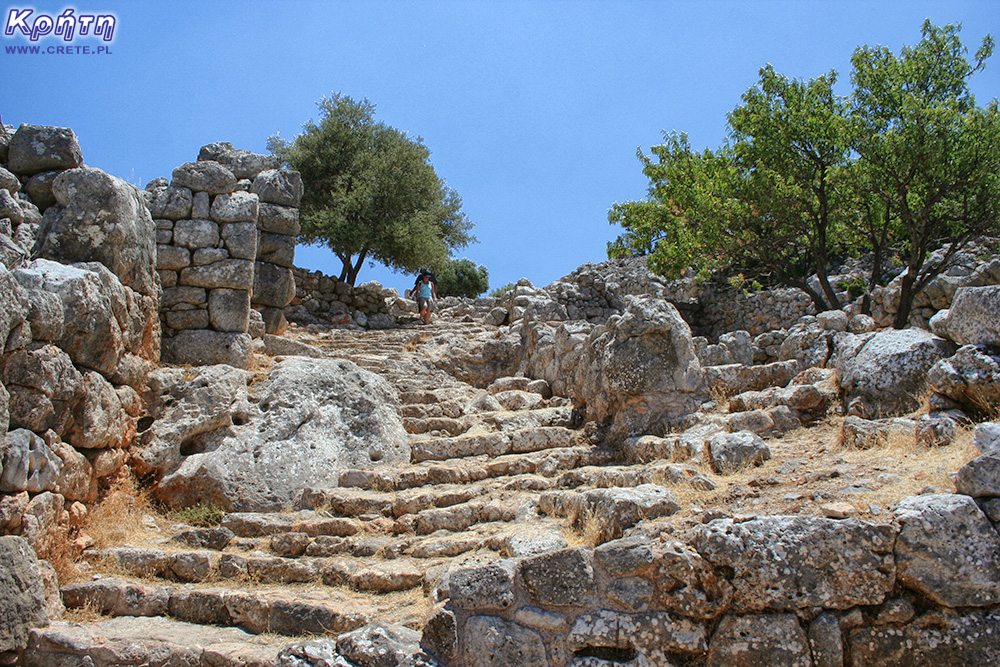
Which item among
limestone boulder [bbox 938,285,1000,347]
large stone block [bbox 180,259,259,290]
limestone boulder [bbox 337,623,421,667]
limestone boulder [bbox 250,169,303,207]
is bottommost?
limestone boulder [bbox 337,623,421,667]

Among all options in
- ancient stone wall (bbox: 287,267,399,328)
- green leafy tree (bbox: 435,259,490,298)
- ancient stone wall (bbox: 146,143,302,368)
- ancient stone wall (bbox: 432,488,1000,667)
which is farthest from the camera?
green leafy tree (bbox: 435,259,490,298)

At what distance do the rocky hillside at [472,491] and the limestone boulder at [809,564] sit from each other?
0.04 feet

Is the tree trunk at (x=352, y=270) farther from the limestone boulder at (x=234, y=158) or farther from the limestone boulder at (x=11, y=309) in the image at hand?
the limestone boulder at (x=11, y=309)

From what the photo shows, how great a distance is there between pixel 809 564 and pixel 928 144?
10323 mm

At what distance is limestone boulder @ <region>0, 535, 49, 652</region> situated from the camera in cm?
493

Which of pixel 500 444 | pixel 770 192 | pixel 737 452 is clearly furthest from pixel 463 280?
pixel 737 452

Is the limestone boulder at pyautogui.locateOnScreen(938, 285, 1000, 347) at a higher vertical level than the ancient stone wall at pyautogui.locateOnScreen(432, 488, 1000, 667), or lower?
higher

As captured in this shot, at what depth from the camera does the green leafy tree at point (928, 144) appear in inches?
469

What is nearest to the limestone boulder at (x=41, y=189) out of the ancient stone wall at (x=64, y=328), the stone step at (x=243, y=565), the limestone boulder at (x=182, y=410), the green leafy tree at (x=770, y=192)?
the ancient stone wall at (x=64, y=328)

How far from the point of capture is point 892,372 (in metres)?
6.29

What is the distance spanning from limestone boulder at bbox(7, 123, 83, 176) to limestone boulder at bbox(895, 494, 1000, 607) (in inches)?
334

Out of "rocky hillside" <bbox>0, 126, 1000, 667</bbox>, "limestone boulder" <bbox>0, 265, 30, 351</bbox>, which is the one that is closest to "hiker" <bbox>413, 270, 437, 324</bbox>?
"rocky hillside" <bbox>0, 126, 1000, 667</bbox>

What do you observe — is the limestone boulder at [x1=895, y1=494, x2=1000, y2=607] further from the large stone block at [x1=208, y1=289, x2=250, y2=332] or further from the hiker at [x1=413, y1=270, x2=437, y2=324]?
the hiker at [x1=413, y1=270, x2=437, y2=324]

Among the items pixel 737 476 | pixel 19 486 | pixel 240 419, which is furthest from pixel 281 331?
pixel 737 476
